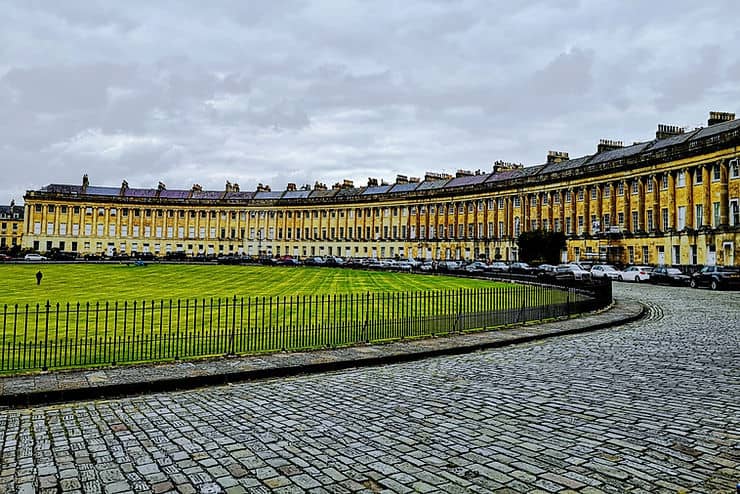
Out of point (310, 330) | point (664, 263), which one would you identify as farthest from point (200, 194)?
point (310, 330)


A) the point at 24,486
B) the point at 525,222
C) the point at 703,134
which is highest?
the point at 703,134

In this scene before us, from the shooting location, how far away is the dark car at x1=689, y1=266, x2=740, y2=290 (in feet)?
114

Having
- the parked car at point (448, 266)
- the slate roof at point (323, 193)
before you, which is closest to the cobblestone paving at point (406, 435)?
the parked car at point (448, 266)

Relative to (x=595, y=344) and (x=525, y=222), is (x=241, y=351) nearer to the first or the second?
(x=595, y=344)

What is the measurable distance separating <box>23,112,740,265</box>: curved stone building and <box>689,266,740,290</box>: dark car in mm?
12233

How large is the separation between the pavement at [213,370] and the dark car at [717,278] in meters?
25.7

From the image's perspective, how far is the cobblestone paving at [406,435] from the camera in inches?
206

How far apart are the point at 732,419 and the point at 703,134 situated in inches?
2337

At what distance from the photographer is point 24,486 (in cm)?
511

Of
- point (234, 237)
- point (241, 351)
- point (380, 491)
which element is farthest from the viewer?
point (234, 237)

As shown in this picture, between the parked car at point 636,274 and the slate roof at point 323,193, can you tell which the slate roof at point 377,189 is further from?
the parked car at point 636,274

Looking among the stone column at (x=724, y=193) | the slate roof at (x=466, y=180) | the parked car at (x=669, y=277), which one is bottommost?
the parked car at (x=669, y=277)

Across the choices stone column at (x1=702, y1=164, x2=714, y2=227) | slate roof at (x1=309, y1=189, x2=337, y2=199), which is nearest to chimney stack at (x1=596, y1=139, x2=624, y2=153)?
stone column at (x1=702, y1=164, x2=714, y2=227)

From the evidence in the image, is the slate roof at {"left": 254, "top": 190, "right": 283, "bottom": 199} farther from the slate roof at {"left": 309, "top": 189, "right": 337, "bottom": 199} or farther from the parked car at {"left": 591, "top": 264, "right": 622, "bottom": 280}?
the parked car at {"left": 591, "top": 264, "right": 622, "bottom": 280}
